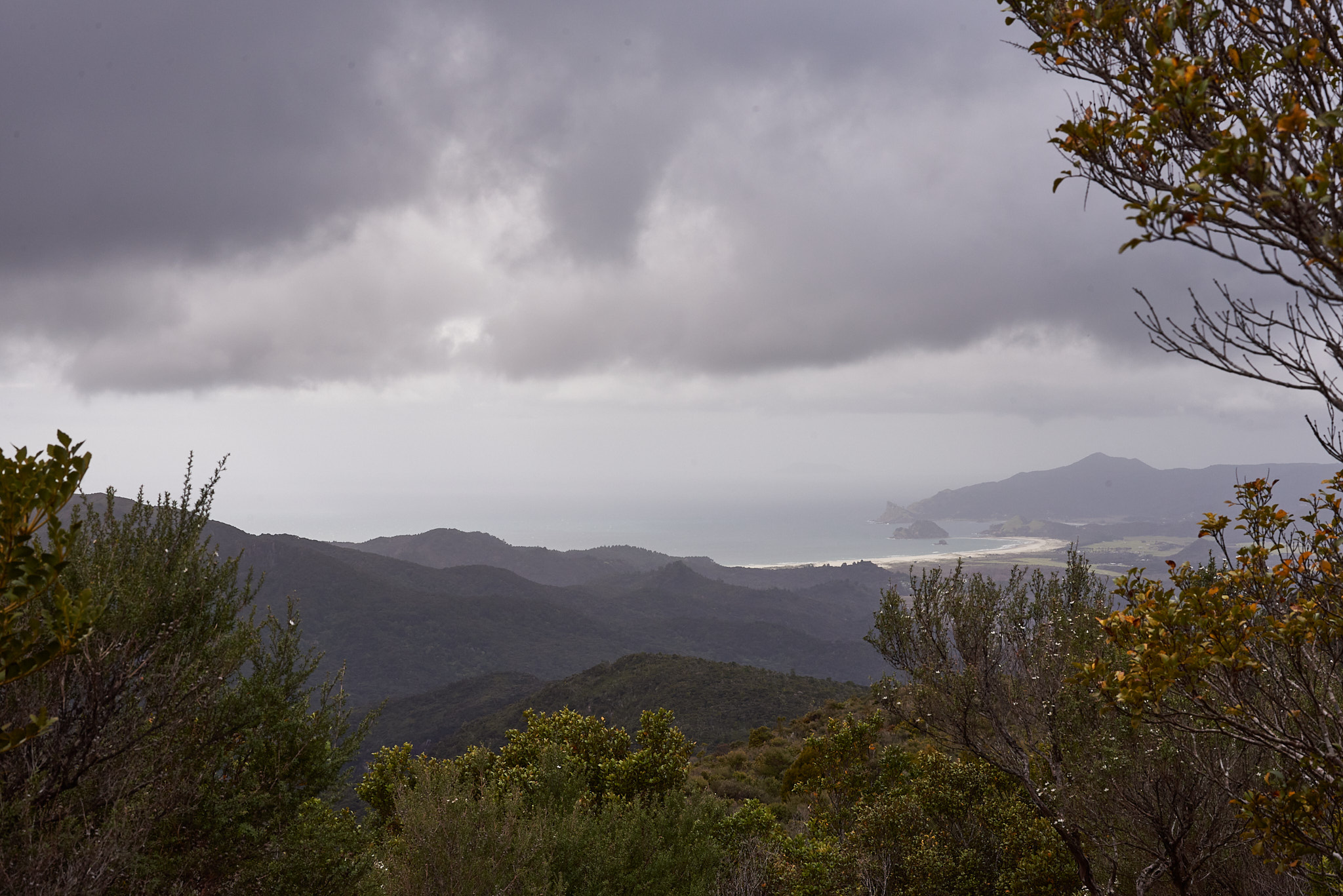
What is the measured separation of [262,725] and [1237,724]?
1279 centimetres

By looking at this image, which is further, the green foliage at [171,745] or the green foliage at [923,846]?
the green foliage at [923,846]

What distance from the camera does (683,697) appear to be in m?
89.2

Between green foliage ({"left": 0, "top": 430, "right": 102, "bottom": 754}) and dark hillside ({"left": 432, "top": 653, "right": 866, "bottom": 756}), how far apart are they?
68.0 metres

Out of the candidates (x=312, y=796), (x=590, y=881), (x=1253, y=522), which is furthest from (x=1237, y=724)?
(x=312, y=796)

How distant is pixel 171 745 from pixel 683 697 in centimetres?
8699

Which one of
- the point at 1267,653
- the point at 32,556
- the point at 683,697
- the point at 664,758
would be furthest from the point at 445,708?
the point at 1267,653

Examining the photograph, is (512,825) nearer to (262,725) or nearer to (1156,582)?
(262,725)

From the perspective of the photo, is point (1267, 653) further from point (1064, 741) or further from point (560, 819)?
point (560, 819)

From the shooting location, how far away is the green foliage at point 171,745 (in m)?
6.98

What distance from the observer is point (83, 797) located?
291 inches

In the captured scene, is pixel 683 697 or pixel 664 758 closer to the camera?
pixel 664 758

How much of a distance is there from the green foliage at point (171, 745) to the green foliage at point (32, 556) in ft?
12.2

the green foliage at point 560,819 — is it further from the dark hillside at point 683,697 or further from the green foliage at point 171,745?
the dark hillside at point 683,697

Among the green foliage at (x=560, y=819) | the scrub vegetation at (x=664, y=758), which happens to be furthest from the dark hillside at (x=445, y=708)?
the scrub vegetation at (x=664, y=758)
